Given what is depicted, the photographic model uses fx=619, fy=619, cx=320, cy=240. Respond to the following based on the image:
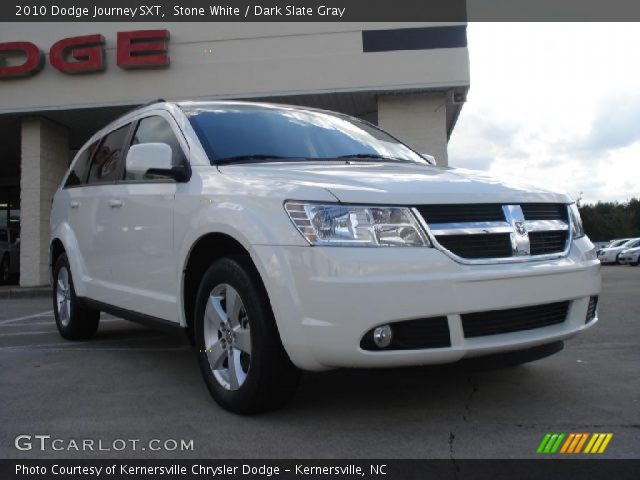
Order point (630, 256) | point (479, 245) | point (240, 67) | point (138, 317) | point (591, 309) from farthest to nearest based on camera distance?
point (630, 256) → point (240, 67) → point (138, 317) → point (591, 309) → point (479, 245)

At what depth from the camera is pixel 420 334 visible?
2.86 m

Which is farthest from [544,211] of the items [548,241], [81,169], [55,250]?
[55,250]

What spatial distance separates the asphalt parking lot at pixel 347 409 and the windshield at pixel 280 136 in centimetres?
147

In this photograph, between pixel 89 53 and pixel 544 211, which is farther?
pixel 89 53

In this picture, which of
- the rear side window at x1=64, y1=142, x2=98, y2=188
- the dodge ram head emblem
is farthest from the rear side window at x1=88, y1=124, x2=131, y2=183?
the dodge ram head emblem

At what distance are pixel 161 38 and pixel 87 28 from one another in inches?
72.4

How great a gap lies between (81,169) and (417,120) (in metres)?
8.73

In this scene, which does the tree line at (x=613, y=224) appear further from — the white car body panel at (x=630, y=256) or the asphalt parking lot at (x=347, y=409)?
the asphalt parking lot at (x=347, y=409)

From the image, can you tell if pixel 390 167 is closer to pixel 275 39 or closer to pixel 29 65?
pixel 275 39

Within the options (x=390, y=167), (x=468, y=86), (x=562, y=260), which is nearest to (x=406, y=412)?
(x=562, y=260)

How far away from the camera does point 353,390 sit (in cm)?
369
